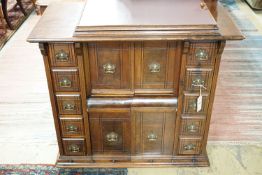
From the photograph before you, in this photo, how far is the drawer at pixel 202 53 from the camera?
1.50 metres

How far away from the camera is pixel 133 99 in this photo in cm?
170

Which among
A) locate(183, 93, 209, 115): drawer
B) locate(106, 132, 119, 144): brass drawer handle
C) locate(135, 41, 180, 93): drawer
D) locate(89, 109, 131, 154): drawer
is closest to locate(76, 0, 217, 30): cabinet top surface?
locate(135, 41, 180, 93): drawer

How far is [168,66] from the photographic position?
1608 mm

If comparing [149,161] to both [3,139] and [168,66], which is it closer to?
[168,66]

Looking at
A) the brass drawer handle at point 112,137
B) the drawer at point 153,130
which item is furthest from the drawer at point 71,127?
the drawer at point 153,130

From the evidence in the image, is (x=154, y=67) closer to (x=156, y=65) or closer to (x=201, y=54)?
(x=156, y=65)

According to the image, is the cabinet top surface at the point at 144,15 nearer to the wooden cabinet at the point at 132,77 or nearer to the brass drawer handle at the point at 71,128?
the wooden cabinet at the point at 132,77

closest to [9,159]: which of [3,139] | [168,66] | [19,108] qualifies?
[3,139]

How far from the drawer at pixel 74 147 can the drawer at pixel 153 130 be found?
0.30 meters

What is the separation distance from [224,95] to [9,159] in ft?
5.37

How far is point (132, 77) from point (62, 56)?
14.4 inches

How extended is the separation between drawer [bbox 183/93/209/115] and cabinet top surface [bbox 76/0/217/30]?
37 centimetres

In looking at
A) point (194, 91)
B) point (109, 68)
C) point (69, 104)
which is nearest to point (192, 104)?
point (194, 91)

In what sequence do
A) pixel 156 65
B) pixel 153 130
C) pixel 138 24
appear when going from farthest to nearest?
pixel 153 130 < pixel 156 65 < pixel 138 24
